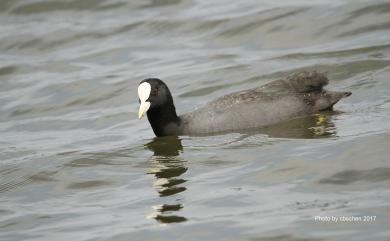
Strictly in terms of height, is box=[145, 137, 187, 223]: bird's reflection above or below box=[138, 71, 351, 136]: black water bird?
below

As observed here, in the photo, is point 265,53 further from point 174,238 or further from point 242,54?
point 174,238

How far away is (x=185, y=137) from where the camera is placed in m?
9.30

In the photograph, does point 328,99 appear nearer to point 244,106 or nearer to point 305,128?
point 305,128

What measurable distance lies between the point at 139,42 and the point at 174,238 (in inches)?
330

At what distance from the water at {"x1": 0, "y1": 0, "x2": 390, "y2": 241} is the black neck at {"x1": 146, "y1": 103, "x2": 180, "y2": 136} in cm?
15

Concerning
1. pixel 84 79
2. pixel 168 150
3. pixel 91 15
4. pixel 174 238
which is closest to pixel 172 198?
pixel 174 238

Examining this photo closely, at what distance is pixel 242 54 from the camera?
41.4ft

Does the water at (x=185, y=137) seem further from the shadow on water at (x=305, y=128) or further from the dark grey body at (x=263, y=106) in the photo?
the dark grey body at (x=263, y=106)

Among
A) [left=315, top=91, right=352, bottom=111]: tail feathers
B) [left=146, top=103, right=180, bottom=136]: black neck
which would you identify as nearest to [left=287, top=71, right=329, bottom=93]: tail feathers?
[left=315, top=91, right=352, bottom=111]: tail feathers

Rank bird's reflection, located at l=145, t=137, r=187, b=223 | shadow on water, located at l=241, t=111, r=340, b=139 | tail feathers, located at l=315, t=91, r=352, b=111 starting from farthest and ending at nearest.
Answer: tail feathers, located at l=315, t=91, r=352, b=111 → shadow on water, located at l=241, t=111, r=340, b=139 → bird's reflection, located at l=145, t=137, r=187, b=223

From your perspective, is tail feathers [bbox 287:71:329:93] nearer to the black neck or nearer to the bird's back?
the bird's back

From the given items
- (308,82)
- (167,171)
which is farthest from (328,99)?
(167,171)

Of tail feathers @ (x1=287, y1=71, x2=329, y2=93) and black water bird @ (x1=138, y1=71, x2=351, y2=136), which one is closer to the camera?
black water bird @ (x1=138, y1=71, x2=351, y2=136)

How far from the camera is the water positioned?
255 inches
